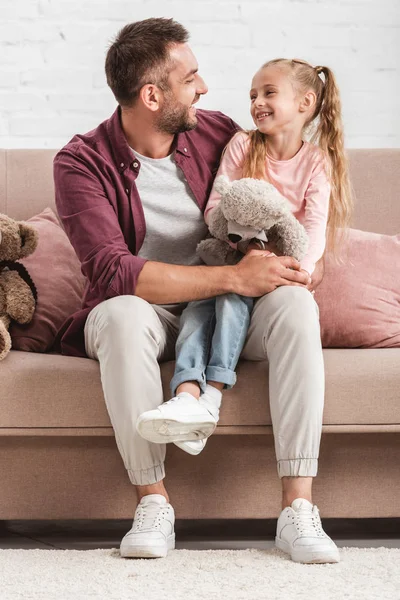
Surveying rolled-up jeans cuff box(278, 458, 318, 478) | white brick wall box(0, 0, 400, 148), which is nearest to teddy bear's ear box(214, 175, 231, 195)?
rolled-up jeans cuff box(278, 458, 318, 478)

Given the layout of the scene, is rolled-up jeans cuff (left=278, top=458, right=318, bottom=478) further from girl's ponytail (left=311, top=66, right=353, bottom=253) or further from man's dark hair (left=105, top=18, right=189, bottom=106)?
man's dark hair (left=105, top=18, right=189, bottom=106)

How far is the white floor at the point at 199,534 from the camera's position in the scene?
6.30 ft

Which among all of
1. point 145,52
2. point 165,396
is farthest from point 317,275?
point 145,52

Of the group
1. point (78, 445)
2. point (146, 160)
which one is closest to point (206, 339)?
point (78, 445)

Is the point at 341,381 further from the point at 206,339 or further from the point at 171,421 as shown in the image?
the point at 171,421

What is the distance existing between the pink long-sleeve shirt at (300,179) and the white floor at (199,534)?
2.16 ft

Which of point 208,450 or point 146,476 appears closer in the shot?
point 146,476

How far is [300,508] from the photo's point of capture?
5.55 ft

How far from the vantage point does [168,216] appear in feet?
6.87

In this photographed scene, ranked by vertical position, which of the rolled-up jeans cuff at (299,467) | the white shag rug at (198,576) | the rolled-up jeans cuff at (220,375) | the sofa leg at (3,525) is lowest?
the sofa leg at (3,525)

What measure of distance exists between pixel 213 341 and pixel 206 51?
4.90 feet

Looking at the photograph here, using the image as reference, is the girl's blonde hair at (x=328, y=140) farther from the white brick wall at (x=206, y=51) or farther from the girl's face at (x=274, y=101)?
the white brick wall at (x=206, y=51)

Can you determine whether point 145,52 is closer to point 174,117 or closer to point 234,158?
point 174,117

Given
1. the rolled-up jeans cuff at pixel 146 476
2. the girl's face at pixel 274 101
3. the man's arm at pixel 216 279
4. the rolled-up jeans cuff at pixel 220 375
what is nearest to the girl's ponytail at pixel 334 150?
the girl's face at pixel 274 101
